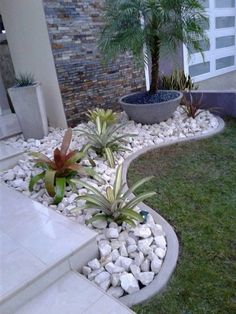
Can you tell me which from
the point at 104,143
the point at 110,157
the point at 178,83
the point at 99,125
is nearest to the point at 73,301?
the point at 110,157

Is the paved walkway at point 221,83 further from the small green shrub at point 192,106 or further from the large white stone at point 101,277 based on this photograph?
the large white stone at point 101,277

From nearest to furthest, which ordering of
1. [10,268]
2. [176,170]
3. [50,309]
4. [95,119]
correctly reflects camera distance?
1. [50,309]
2. [10,268]
3. [176,170]
4. [95,119]

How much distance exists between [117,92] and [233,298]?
3825 millimetres

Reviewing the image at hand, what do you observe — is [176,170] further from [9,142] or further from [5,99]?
[5,99]

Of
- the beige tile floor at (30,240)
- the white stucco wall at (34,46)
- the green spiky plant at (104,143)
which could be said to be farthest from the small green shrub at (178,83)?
the beige tile floor at (30,240)

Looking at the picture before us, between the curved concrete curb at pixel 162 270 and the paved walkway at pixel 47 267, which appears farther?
the curved concrete curb at pixel 162 270

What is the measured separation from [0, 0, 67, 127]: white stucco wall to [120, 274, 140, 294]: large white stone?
2917mm

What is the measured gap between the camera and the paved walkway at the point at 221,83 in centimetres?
565

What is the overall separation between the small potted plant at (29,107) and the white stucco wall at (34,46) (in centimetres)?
27

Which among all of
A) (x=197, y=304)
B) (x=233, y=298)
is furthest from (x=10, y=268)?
(x=233, y=298)

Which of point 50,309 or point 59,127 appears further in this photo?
point 59,127

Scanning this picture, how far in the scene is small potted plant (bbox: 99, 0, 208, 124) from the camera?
3443mm

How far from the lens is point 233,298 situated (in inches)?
59.9

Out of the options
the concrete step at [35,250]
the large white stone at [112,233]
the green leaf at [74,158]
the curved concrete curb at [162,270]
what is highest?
the green leaf at [74,158]
